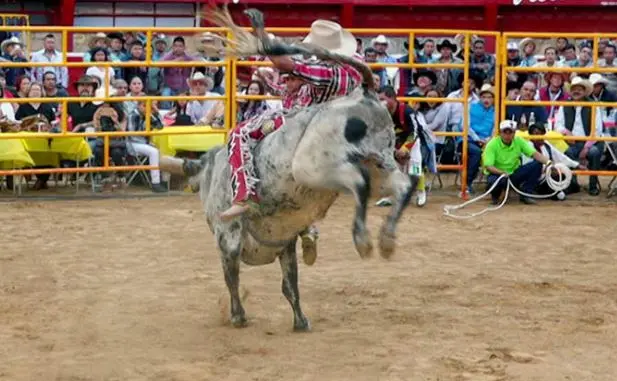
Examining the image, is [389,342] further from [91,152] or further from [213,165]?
[91,152]

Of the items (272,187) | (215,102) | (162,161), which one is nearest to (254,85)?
(215,102)

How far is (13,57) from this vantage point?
545 inches

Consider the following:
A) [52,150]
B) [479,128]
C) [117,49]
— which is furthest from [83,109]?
[479,128]

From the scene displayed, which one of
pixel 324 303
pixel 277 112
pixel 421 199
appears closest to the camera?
pixel 277 112

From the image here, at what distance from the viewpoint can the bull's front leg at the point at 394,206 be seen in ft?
21.2

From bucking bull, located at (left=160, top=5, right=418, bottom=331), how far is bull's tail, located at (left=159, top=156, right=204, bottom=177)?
0.54 feet

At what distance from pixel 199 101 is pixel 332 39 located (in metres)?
6.64

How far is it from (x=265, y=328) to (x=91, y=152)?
6.16 m

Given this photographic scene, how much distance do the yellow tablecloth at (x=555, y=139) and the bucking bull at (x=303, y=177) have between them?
6.23 metres

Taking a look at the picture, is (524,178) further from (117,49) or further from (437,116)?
(117,49)

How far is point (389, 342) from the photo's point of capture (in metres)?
7.27

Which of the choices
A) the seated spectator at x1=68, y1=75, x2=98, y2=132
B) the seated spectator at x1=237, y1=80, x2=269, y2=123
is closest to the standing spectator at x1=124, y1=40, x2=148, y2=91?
the seated spectator at x1=68, y1=75, x2=98, y2=132

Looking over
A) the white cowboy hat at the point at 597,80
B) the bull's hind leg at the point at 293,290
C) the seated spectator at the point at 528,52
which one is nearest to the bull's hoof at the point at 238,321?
the bull's hind leg at the point at 293,290

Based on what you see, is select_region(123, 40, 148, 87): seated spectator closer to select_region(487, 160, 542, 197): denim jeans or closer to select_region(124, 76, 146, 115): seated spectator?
select_region(124, 76, 146, 115): seated spectator
